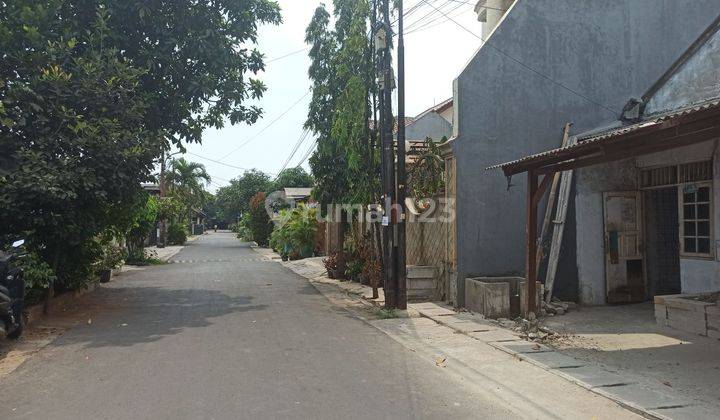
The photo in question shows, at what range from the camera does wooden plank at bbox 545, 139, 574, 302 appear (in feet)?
33.6

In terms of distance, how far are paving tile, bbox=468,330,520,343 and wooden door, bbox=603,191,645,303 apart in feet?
11.2

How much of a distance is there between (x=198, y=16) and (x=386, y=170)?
218 inches

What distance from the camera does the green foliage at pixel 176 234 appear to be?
44156 mm

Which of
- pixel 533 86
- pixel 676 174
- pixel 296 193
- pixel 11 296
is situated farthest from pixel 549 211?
pixel 296 193

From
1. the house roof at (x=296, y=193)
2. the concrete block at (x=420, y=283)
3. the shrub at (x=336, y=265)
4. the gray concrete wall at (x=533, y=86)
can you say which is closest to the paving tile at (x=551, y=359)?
the gray concrete wall at (x=533, y=86)

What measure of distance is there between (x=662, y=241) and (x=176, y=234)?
39642 millimetres

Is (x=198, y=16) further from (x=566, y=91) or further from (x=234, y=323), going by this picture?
(x=566, y=91)

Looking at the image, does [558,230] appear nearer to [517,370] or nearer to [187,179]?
[517,370]

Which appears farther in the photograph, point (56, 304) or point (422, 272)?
point (422, 272)

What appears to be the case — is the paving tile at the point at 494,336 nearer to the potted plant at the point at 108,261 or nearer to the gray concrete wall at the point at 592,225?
the gray concrete wall at the point at 592,225

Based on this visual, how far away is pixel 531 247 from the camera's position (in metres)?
8.70

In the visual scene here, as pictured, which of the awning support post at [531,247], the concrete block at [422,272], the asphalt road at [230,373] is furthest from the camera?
the concrete block at [422,272]

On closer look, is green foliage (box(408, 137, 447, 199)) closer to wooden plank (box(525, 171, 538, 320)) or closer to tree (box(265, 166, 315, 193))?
wooden plank (box(525, 171, 538, 320))

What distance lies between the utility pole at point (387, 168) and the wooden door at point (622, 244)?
414cm
